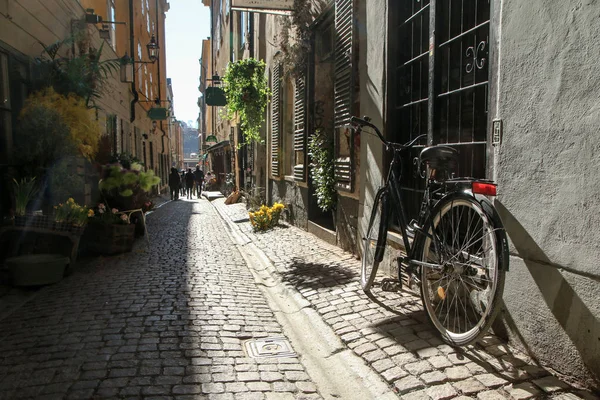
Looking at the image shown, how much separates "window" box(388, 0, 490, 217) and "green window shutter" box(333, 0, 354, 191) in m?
1.17

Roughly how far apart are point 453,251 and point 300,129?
6.16 m

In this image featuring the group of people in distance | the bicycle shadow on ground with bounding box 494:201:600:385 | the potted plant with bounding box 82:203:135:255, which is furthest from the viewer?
the group of people in distance

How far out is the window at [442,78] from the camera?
358 centimetres

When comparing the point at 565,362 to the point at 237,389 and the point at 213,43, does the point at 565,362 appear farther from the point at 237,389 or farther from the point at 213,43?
the point at 213,43

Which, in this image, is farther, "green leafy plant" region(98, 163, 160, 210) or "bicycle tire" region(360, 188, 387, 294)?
"green leafy plant" region(98, 163, 160, 210)

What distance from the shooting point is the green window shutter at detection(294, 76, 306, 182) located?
8.51 m

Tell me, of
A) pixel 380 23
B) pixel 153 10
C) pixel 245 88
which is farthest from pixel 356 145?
pixel 153 10

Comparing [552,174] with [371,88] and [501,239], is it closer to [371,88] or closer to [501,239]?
[501,239]

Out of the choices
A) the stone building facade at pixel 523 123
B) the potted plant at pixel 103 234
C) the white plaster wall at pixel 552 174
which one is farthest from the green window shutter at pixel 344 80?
the white plaster wall at pixel 552 174

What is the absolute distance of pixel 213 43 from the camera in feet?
107

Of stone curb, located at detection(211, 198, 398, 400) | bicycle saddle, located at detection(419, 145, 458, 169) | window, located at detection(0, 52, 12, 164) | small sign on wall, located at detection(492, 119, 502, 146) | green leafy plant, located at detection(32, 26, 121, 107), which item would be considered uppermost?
green leafy plant, located at detection(32, 26, 121, 107)

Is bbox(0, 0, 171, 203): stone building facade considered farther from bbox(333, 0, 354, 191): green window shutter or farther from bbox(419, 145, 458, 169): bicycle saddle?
bbox(419, 145, 458, 169): bicycle saddle

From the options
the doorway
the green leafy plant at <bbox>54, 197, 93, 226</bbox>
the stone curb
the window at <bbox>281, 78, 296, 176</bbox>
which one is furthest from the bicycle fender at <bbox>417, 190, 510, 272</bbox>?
the window at <bbox>281, 78, 296, 176</bbox>

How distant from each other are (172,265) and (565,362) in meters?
4.62
